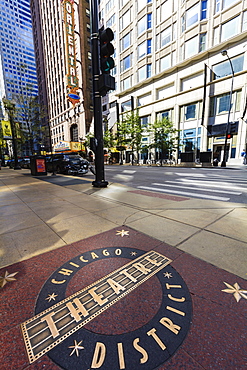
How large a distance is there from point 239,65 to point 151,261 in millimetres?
31320

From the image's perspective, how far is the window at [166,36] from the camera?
30964mm

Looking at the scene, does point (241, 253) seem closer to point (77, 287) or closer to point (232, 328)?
point (232, 328)

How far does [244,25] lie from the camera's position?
74.6ft

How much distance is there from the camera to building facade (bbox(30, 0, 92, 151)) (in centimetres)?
5031

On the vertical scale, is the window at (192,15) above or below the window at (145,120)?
above

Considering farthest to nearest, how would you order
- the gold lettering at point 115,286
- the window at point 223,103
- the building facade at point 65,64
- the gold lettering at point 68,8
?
the building facade at point 65,64 → the gold lettering at point 68,8 → the window at point 223,103 → the gold lettering at point 115,286

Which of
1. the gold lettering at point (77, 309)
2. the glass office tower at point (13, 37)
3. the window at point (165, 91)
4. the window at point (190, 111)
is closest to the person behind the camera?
the gold lettering at point (77, 309)

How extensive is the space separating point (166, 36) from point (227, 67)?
545 inches

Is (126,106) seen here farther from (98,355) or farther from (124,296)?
(98,355)

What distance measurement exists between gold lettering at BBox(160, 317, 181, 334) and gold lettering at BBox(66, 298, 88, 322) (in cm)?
71

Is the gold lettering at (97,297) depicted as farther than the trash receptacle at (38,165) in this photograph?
No

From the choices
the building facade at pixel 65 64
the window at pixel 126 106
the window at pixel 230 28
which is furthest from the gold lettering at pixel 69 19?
the window at pixel 230 28

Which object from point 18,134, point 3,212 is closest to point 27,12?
point 18,134

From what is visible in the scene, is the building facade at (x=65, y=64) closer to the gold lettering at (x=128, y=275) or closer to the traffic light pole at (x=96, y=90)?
the traffic light pole at (x=96, y=90)
